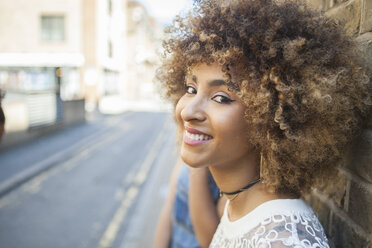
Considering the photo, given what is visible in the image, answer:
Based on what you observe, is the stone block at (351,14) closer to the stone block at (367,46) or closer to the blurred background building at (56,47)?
the stone block at (367,46)

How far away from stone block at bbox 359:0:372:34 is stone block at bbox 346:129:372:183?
381mm

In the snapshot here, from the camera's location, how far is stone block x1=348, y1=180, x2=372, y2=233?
3.86 ft

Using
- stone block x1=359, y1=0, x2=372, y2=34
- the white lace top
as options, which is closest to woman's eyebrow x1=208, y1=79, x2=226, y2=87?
the white lace top

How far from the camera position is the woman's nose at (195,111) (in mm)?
1215

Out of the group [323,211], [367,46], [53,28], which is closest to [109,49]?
[53,28]

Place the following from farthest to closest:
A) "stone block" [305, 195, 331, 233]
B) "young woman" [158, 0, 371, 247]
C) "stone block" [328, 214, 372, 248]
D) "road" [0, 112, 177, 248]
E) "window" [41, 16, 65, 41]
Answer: "window" [41, 16, 65, 41]
"road" [0, 112, 177, 248]
"stone block" [305, 195, 331, 233]
"stone block" [328, 214, 372, 248]
"young woman" [158, 0, 371, 247]

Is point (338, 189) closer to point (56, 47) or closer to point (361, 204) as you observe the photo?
point (361, 204)

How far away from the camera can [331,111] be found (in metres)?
1.11

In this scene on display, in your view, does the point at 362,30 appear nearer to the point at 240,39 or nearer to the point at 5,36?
the point at 240,39

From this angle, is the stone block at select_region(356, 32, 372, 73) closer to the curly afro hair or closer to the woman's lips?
A: the curly afro hair

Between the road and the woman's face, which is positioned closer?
the woman's face

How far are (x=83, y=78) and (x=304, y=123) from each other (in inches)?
983

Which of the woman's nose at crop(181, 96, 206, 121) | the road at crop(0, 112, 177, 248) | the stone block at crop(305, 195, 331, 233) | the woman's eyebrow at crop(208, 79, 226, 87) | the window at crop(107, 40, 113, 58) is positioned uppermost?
the window at crop(107, 40, 113, 58)

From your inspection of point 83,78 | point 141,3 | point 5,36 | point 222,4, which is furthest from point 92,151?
point 141,3
